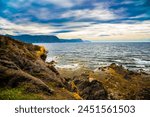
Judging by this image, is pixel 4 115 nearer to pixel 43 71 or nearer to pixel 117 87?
pixel 43 71

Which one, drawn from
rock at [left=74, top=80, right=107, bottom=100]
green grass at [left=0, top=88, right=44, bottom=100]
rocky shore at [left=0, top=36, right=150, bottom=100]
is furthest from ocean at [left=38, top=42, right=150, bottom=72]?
green grass at [left=0, top=88, right=44, bottom=100]

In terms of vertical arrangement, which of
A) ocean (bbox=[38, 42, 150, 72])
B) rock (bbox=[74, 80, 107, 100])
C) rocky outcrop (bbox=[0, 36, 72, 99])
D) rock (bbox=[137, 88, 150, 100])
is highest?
rocky outcrop (bbox=[0, 36, 72, 99])

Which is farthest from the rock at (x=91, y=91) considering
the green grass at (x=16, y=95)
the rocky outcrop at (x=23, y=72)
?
the green grass at (x=16, y=95)

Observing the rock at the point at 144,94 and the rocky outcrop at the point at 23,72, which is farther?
the rock at the point at 144,94

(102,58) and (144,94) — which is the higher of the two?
(144,94)

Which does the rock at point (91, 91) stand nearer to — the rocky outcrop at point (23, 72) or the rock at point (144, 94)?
the rock at point (144, 94)

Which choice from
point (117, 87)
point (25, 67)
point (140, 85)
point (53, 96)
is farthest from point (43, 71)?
point (140, 85)

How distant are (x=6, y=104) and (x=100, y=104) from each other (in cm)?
277

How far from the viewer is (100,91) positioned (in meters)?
20.9

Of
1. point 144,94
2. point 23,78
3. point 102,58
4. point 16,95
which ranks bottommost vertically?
point 102,58

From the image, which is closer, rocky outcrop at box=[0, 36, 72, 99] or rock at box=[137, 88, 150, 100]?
rocky outcrop at box=[0, 36, 72, 99]

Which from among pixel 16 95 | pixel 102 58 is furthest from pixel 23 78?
pixel 102 58

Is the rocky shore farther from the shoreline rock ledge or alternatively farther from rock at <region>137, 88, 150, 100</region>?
rock at <region>137, 88, 150, 100</region>

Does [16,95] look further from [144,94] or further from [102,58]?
[102,58]
